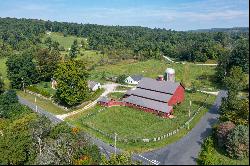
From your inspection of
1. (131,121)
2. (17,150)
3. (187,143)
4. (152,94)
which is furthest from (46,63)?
(187,143)

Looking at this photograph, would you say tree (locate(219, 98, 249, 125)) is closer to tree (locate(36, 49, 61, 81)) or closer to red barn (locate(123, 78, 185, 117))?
red barn (locate(123, 78, 185, 117))

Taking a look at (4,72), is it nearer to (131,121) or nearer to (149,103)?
(149,103)

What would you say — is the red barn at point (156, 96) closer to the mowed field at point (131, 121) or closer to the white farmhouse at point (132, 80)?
the mowed field at point (131, 121)

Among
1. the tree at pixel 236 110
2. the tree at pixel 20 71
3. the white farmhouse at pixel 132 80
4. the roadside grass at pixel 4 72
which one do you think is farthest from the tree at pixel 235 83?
the roadside grass at pixel 4 72

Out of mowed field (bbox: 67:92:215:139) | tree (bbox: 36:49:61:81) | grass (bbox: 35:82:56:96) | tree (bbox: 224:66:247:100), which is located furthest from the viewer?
tree (bbox: 36:49:61:81)

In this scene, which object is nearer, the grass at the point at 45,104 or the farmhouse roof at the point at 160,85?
the farmhouse roof at the point at 160,85

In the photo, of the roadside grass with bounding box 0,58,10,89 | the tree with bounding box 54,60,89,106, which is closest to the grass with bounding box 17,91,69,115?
the tree with bounding box 54,60,89,106
